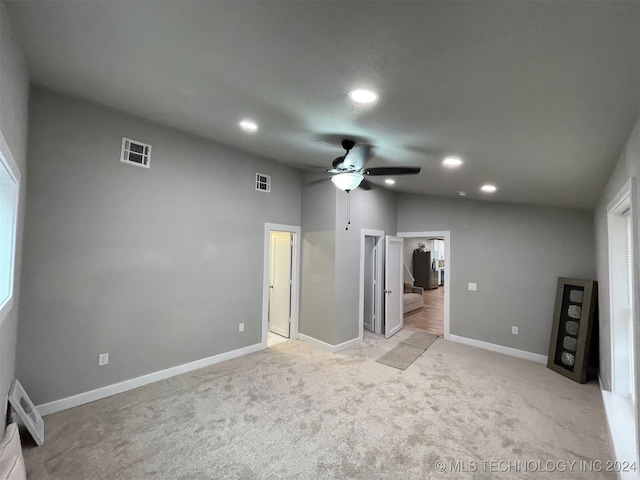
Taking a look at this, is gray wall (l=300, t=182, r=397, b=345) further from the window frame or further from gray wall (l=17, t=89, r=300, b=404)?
the window frame

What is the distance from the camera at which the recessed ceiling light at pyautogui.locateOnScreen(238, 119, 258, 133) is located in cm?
268

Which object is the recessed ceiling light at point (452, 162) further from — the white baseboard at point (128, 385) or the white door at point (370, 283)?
the white baseboard at point (128, 385)

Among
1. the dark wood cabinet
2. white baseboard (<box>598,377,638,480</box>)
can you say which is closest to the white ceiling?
white baseboard (<box>598,377,638,480</box>)

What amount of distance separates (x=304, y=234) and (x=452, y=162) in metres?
2.79

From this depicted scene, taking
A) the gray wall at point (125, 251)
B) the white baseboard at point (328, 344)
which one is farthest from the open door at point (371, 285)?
the gray wall at point (125, 251)

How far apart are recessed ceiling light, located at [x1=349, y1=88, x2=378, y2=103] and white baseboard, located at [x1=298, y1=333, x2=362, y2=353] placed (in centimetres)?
371

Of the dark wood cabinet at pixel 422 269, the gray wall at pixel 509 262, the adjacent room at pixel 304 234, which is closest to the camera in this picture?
the adjacent room at pixel 304 234

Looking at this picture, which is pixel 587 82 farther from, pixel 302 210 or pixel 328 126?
pixel 302 210

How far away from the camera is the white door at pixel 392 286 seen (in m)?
5.34

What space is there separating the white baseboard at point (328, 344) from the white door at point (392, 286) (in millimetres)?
811

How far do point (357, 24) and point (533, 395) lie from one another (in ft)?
13.6

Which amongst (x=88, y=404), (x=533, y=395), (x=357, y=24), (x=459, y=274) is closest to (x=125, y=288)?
(x=88, y=404)

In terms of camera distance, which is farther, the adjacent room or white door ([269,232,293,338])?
white door ([269,232,293,338])

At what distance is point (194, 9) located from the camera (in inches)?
50.6
